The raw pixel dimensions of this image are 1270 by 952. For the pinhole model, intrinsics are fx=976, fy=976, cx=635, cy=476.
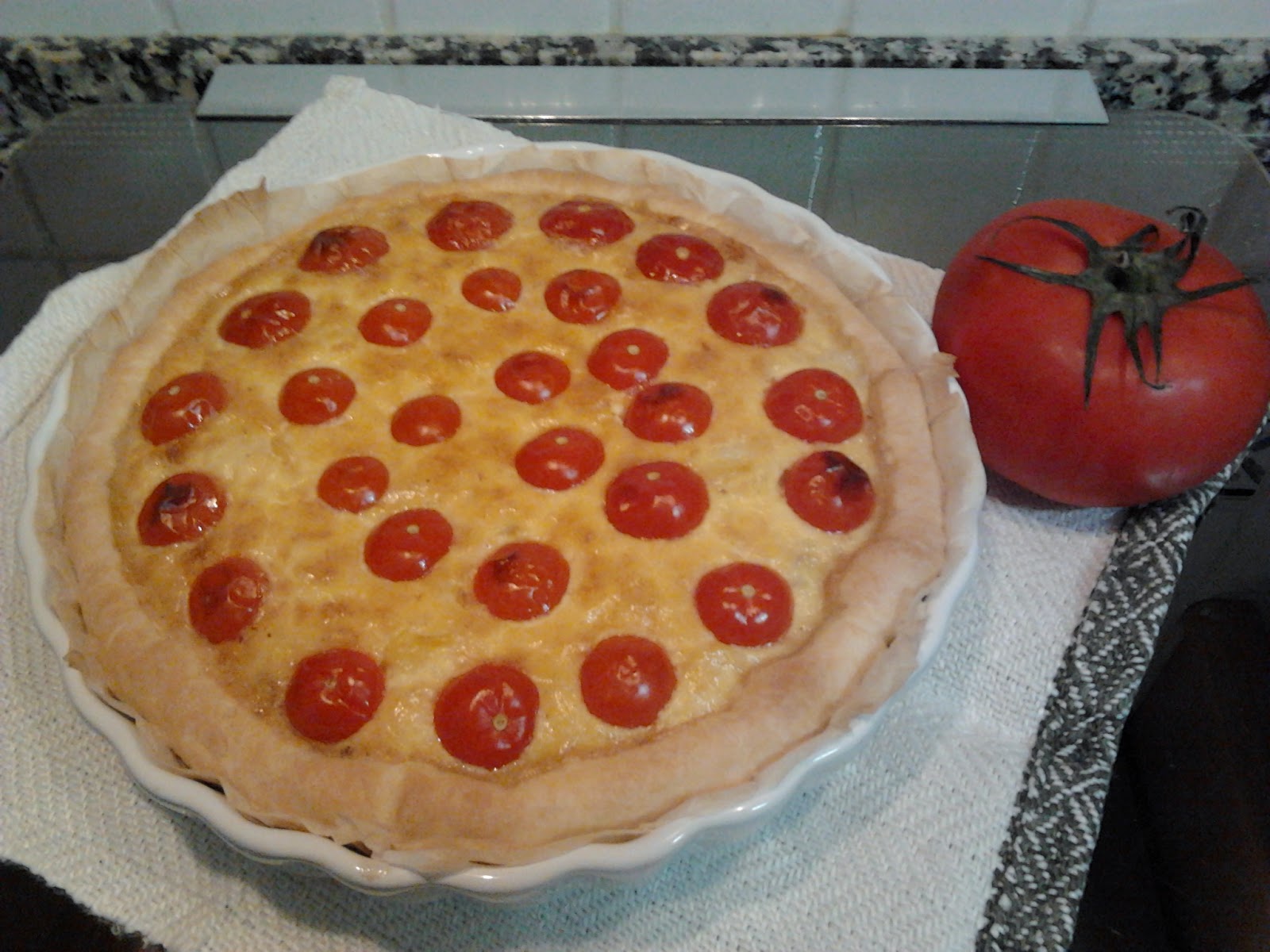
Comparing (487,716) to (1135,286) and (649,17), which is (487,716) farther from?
(649,17)

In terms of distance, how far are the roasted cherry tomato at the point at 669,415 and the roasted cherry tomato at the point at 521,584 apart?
27cm

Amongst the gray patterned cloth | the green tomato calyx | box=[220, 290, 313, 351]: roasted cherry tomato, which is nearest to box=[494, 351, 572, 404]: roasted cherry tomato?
box=[220, 290, 313, 351]: roasted cherry tomato

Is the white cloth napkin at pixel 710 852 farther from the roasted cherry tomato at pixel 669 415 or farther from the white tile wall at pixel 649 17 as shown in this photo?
the white tile wall at pixel 649 17

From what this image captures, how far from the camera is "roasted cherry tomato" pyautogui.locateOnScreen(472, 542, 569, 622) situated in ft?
4.23

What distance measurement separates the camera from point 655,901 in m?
1.27

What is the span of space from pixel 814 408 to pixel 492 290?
576 mm

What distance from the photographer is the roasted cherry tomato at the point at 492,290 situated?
1646mm

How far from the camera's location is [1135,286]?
4.76ft

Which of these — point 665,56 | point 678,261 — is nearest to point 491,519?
point 678,261

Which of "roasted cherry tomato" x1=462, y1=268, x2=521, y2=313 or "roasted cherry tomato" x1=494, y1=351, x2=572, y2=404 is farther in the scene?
"roasted cherry tomato" x1=462, y1=268, x2=521, y2=313

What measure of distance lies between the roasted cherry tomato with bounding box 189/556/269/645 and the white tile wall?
5.40 ft

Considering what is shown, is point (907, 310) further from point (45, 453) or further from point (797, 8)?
point (45, 453)

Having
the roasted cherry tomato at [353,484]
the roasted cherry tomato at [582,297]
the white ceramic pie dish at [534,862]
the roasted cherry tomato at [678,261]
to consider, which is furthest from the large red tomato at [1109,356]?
the roasted cherry tomato at [353,484]

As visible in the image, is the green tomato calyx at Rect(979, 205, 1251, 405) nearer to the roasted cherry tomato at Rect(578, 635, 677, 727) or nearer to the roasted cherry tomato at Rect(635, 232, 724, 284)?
the roasted cherry tomato at Rect(635, 232, 724, 284)
